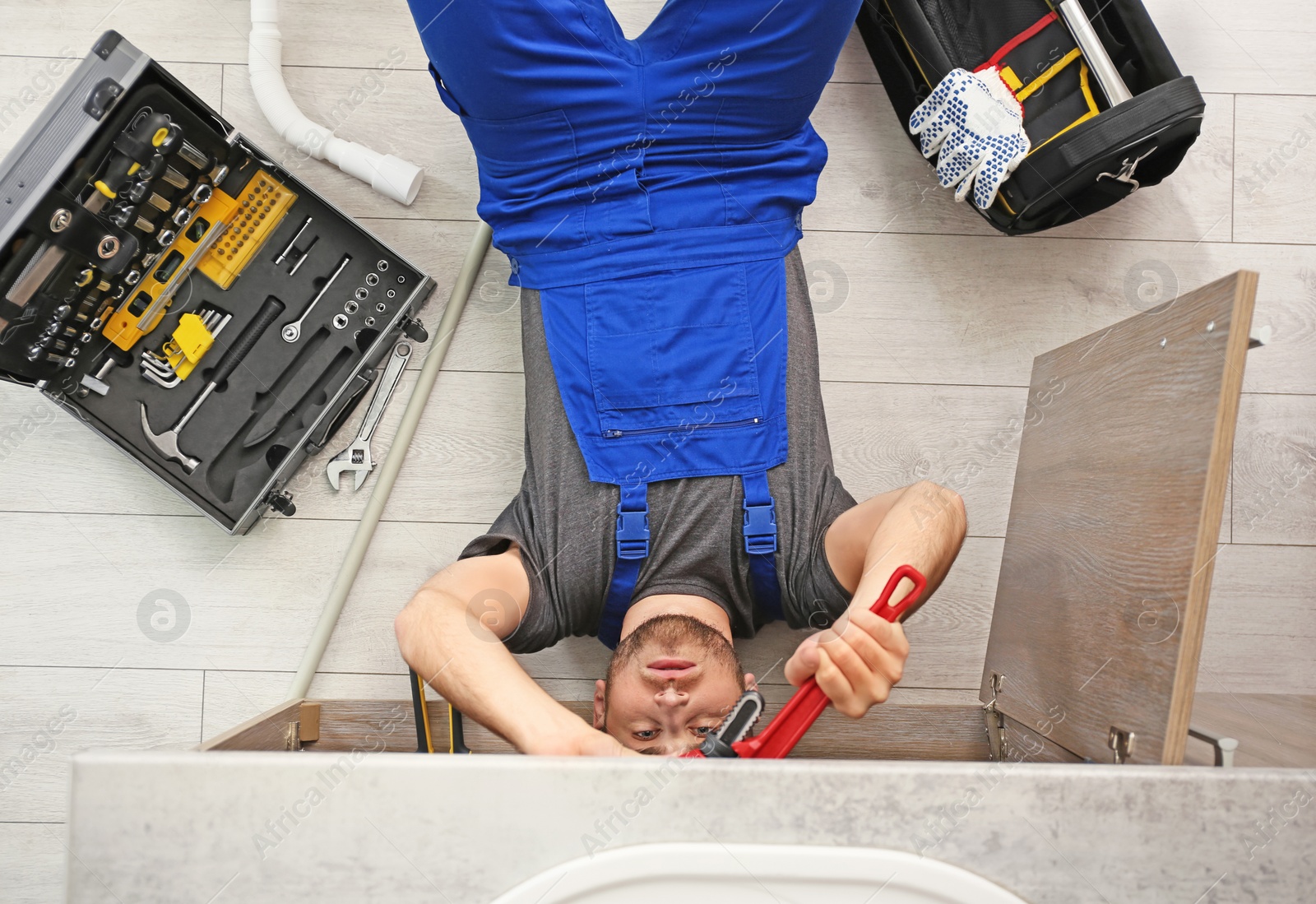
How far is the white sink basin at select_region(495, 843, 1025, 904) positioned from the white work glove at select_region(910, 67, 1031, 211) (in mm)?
799

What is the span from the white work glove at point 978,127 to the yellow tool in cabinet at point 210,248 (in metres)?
0.80

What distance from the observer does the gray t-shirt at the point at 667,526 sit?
38.3 inches

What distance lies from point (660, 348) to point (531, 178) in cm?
24

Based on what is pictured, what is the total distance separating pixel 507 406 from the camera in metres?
1.16

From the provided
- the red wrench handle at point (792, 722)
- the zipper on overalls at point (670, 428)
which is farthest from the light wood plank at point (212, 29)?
the red wrench handle at point (792, 722)

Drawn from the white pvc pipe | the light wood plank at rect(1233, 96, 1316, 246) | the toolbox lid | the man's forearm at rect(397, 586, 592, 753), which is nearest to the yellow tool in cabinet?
the white pvc pipe

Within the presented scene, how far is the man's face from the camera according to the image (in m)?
0.89

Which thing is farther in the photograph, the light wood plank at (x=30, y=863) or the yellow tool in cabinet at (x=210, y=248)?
the light wood plank at (x=30, y=863)

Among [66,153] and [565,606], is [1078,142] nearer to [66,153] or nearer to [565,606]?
[565,606]

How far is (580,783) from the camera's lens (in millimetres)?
610

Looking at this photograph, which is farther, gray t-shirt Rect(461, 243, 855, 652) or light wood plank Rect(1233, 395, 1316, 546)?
light wood plank Rect(1233, 395, 1316, 546)

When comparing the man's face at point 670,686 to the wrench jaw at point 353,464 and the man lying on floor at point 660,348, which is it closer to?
the man lying on floor at point 660,348

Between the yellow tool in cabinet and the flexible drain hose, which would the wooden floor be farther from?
the yellow tool in cabinet

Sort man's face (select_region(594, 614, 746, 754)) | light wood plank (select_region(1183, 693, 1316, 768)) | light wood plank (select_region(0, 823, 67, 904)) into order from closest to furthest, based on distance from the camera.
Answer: light wood plank (select_region(1183, 693, 1316, 768)) → man's face (select_region(594, 614, 746, 754)) → light wood plank (select_region(0, 823, 67, 904))
